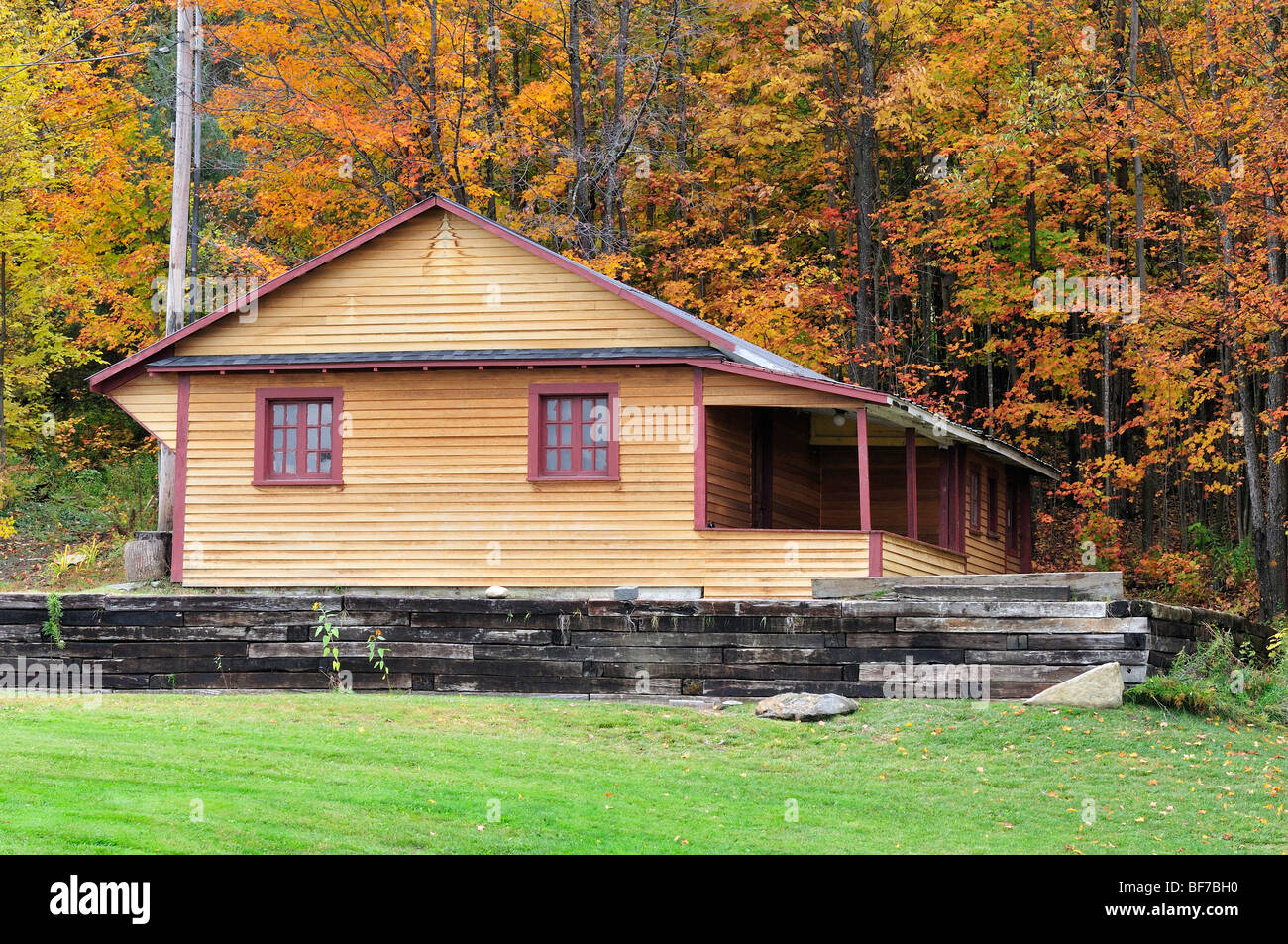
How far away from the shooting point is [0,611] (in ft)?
60.2

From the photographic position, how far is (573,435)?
2006 centimetres

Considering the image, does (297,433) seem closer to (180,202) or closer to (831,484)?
(180,202)

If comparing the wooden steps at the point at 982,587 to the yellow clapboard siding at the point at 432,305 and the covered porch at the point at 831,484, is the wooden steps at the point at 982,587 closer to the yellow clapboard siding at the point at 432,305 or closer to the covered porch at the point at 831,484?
the covered porch at the point at 831,484

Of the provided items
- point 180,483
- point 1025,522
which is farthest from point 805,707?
point 1025,522

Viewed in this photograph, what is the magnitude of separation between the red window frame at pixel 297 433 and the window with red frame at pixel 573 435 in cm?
290

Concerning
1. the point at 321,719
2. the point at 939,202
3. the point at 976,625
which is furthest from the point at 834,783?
the point at 939,202

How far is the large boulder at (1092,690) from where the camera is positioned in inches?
619

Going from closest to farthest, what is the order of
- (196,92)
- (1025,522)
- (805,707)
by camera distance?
(805,707) → (196,92) → (1025,522)

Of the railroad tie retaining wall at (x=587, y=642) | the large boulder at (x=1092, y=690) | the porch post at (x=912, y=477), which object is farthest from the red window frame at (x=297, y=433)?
the large boulder at (x=1092, y=690)

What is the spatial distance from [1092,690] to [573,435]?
7780 mm

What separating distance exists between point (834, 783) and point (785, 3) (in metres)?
24.3

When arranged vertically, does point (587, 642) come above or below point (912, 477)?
below

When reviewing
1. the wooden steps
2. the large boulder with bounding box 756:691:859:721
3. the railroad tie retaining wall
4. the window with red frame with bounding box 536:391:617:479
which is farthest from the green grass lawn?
the window with red frame with bounding box 536:391:617:479
